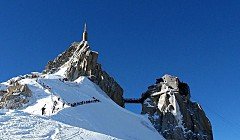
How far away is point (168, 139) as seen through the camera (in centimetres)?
7950

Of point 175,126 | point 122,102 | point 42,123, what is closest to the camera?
point 42,123

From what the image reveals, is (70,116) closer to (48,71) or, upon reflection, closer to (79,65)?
(79,65)

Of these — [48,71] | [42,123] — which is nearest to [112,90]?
[48,71]

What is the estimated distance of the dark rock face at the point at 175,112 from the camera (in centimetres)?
8375

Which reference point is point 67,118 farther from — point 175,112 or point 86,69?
point 86,69

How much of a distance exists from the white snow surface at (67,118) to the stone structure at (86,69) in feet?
23.5

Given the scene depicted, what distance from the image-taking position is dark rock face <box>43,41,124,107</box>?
9206 cm

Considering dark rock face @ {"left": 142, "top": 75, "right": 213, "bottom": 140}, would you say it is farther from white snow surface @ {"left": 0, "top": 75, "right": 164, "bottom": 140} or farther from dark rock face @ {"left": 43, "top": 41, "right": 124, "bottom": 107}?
white snow surface @ {"left": 0, "top": 75, "right": 164, "bottom": 140}

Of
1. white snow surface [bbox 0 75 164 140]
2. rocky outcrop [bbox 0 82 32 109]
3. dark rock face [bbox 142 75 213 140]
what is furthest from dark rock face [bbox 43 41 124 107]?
rocky outcrop [bbox 0 82 32 109]

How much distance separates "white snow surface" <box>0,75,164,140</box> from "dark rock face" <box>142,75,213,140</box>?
541 inches

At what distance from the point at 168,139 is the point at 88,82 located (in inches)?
842

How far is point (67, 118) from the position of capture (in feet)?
160

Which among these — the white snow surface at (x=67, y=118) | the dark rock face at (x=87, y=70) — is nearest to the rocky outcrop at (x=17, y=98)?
the white snow surface at (x=67, y=118)

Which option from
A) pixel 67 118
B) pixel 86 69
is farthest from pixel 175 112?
pixel 67 118
